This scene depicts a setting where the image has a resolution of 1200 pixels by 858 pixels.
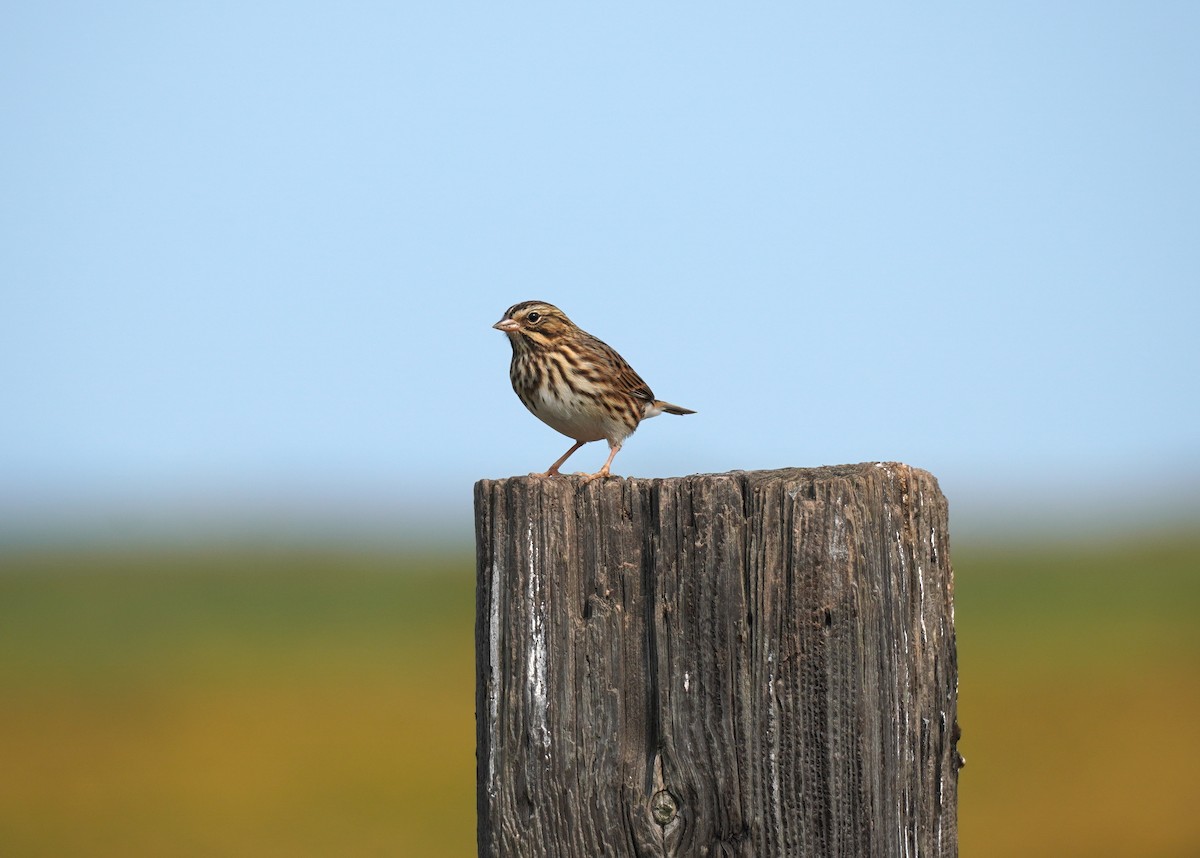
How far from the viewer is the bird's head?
8438mm

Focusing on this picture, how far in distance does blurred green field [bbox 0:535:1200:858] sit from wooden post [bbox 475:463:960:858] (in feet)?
40.0

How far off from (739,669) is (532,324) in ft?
16.4

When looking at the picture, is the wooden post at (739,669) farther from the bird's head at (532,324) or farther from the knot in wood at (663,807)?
the bird's head at (532,324)

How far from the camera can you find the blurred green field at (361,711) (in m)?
16.9

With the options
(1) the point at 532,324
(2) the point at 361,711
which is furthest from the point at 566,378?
(2) the point at 361,711

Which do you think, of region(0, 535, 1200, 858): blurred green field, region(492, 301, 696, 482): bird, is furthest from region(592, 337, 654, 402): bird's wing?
region(0, 535, 1200, 858): blurred green field

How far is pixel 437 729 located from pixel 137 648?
31.7ft

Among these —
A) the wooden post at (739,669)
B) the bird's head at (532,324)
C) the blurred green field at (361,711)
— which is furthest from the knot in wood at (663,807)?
the blurred green field at (361,711)

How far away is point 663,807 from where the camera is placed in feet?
12.3

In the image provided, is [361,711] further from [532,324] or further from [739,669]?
[739,669]

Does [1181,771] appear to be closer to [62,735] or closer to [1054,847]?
[1054,847]

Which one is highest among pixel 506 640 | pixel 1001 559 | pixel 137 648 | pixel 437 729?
pixel 1001 559

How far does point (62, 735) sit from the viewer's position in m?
22.4

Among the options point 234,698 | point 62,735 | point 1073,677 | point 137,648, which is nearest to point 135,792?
point 62,735
